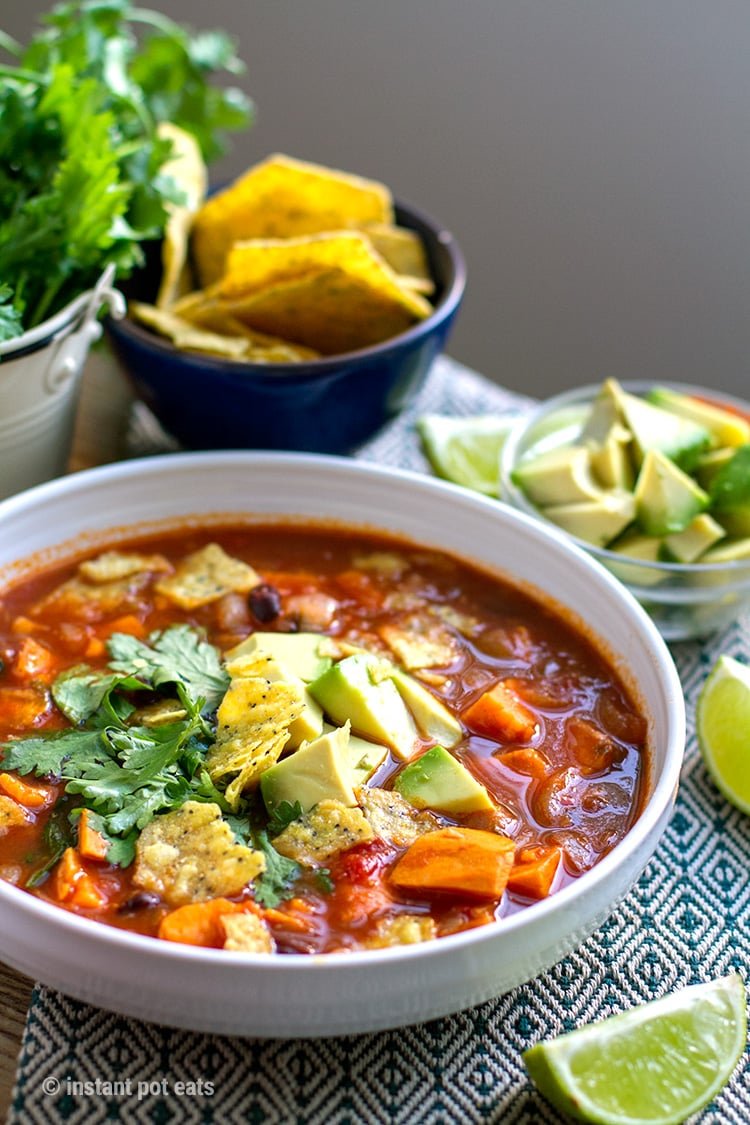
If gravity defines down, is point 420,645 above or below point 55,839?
above

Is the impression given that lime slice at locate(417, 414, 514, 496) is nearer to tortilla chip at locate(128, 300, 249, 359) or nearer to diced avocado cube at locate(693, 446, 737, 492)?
diced avocado cube at locate(693, 446, 737, 492)

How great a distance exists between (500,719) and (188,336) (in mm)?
1500

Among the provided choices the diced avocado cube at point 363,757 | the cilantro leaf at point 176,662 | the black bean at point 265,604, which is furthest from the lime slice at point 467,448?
the diced avocado cube at point 363,757

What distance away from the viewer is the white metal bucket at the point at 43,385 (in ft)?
10.6

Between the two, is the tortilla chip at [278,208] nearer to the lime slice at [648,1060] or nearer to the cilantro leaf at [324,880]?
the cilantro leaf at [324,880]

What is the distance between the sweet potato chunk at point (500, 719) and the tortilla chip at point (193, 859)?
2.25 ft

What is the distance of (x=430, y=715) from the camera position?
→ 2.89 m

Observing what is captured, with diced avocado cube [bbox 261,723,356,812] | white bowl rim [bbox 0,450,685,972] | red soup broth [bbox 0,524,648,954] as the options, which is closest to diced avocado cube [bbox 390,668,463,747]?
red soup broth [bbox 0,524,648,954]

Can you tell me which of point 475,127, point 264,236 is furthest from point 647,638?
point 475,127

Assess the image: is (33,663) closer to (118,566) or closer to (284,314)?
(118,566)

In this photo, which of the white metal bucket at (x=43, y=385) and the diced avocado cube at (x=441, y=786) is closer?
the diced avocado cube at (x=441, y=786)

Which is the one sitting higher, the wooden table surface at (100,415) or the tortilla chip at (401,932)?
the tortilla chip at (401,932)

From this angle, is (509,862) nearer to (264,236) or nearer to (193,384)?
Result: (193,384)

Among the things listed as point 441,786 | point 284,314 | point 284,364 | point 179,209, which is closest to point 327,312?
point 284,314
